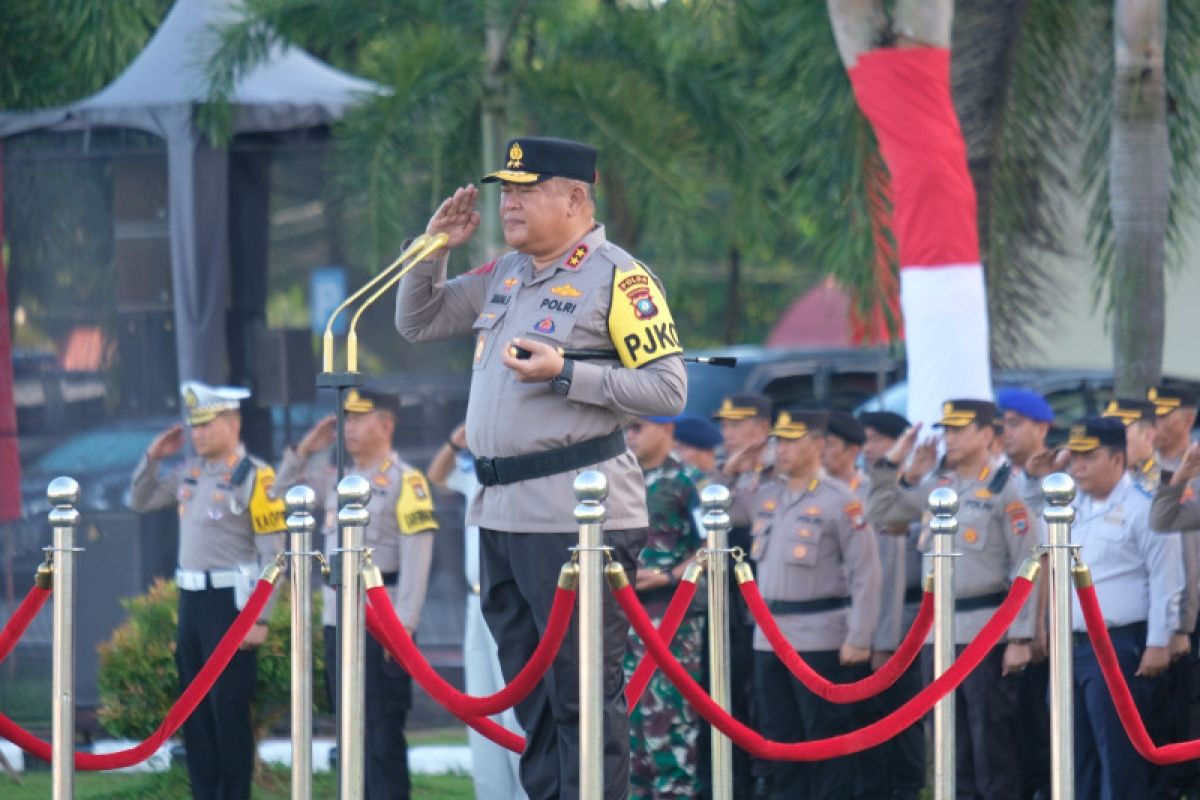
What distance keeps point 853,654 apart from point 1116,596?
3.46 feet

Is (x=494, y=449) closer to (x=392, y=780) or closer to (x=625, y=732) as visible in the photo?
(x=625, y=732)

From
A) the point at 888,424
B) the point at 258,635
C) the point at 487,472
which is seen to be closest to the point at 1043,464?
the point at 888,424

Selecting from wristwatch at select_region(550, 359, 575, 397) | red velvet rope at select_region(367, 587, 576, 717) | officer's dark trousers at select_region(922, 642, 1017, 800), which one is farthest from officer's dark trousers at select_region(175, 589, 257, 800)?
wristwatch at select_region(550, 359, 575, 397)

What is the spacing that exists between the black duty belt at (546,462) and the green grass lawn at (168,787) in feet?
11.5

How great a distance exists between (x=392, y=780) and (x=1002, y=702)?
244 cm

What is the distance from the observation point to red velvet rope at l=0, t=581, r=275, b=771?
5.91 meters

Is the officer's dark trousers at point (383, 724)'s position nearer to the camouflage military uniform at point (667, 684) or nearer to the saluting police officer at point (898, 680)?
the camouflage military uniform at point (667, 684)

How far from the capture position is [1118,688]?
6.10 metres

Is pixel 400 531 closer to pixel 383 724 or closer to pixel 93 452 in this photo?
pixel 383 724

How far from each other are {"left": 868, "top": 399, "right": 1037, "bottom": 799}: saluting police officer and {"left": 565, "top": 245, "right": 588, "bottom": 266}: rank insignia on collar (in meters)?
2.67

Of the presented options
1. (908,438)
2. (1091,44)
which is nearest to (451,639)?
(908,438)

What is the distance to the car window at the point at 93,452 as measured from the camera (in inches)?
408

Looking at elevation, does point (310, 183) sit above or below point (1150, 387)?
above

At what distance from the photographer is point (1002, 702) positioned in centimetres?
805
